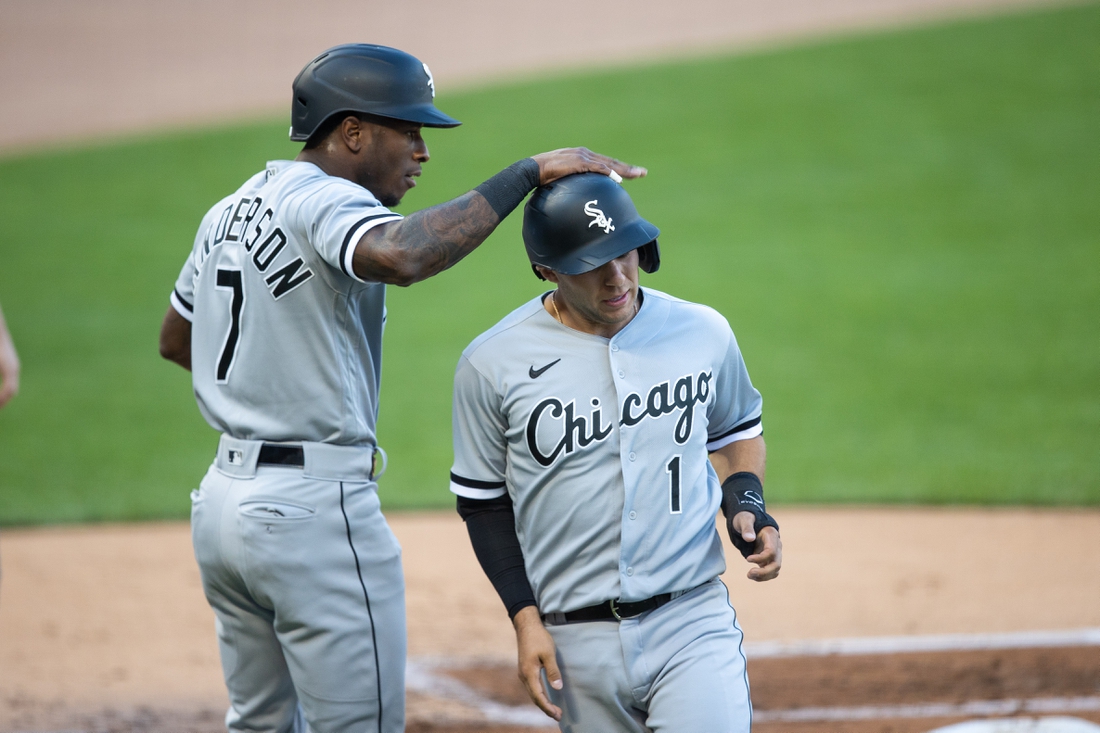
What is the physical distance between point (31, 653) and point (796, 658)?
333 cm

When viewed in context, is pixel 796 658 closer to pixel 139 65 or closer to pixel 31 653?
pixel 31 653

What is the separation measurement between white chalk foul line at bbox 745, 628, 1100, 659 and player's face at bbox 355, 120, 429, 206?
2718 millimetres

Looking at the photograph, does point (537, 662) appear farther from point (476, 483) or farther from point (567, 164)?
point (567, 164)

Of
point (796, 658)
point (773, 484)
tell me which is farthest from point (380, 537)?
point (773, 484)

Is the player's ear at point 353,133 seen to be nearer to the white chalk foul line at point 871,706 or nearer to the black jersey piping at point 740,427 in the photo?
the black jersey piping at point 740,427

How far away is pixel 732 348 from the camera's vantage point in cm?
291

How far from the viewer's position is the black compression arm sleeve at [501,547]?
108 inches

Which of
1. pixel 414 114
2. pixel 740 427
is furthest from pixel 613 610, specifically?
pixel 414 114

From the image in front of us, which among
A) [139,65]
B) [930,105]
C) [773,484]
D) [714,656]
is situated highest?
[139,65]

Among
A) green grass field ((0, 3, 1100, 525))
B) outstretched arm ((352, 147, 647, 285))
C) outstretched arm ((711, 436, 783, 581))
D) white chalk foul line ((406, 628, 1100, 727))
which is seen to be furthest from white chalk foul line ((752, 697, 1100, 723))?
green grass field ((0, 3, 1100, 525))

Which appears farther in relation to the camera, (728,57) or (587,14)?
(587,14)

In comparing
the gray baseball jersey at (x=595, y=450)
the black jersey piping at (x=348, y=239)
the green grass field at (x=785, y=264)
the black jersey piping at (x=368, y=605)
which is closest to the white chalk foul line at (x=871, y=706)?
the black jersey piping at (x=368, y=605)

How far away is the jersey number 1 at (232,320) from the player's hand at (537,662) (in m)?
0.99

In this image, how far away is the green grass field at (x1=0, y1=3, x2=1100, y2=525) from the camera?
8492 millimetres
